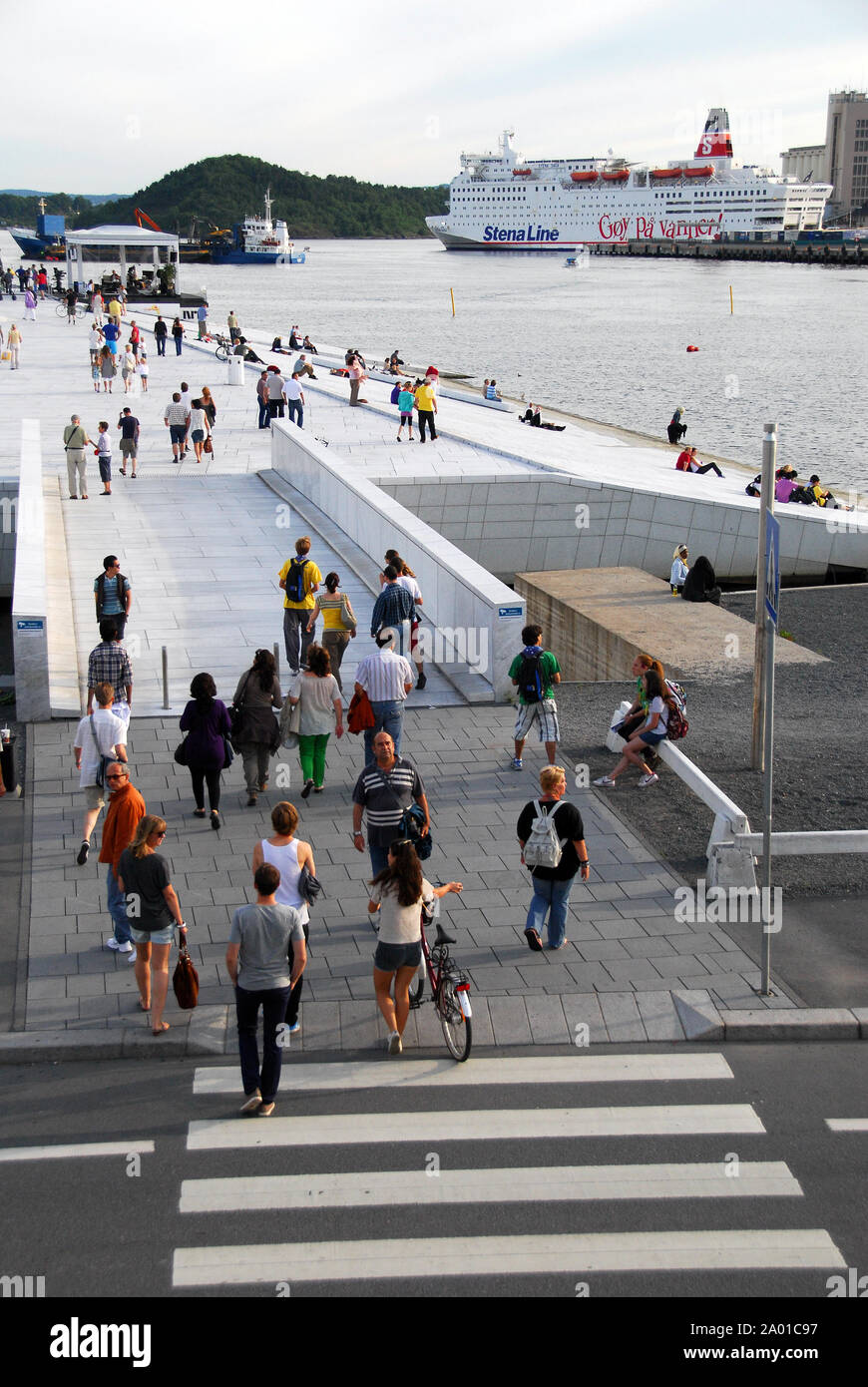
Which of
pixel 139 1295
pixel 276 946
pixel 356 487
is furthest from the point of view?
pixel 356 487

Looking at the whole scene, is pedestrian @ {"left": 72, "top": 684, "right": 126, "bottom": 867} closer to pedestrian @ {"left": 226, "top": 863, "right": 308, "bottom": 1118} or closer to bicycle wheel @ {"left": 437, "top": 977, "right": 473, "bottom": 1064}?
pedestrian @ {"left": 226, "top": 863, "right": 308, "bottom": 1118}

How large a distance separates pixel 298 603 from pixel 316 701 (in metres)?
2.78

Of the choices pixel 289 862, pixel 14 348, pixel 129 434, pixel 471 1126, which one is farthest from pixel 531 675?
pixel 14 348

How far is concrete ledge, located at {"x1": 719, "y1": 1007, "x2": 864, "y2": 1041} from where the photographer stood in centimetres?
788

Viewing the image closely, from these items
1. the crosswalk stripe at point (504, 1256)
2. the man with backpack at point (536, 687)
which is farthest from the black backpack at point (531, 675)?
the crosswalk stripe at point (504, 1256)

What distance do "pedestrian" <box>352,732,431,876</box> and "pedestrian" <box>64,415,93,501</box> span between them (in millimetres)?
13612

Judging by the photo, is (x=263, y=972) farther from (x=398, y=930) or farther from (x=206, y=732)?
(x=206, y=732)

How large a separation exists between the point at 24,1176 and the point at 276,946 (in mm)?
1576

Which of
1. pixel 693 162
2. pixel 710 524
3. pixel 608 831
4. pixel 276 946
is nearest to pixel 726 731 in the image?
pixel 608 831

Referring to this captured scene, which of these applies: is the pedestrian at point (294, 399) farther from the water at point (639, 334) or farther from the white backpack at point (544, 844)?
the white backpack at point (544, 844)

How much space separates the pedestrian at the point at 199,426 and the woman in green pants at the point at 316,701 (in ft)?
48.8

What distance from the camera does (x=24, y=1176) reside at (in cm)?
646

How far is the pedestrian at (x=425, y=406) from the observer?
26.1 m
